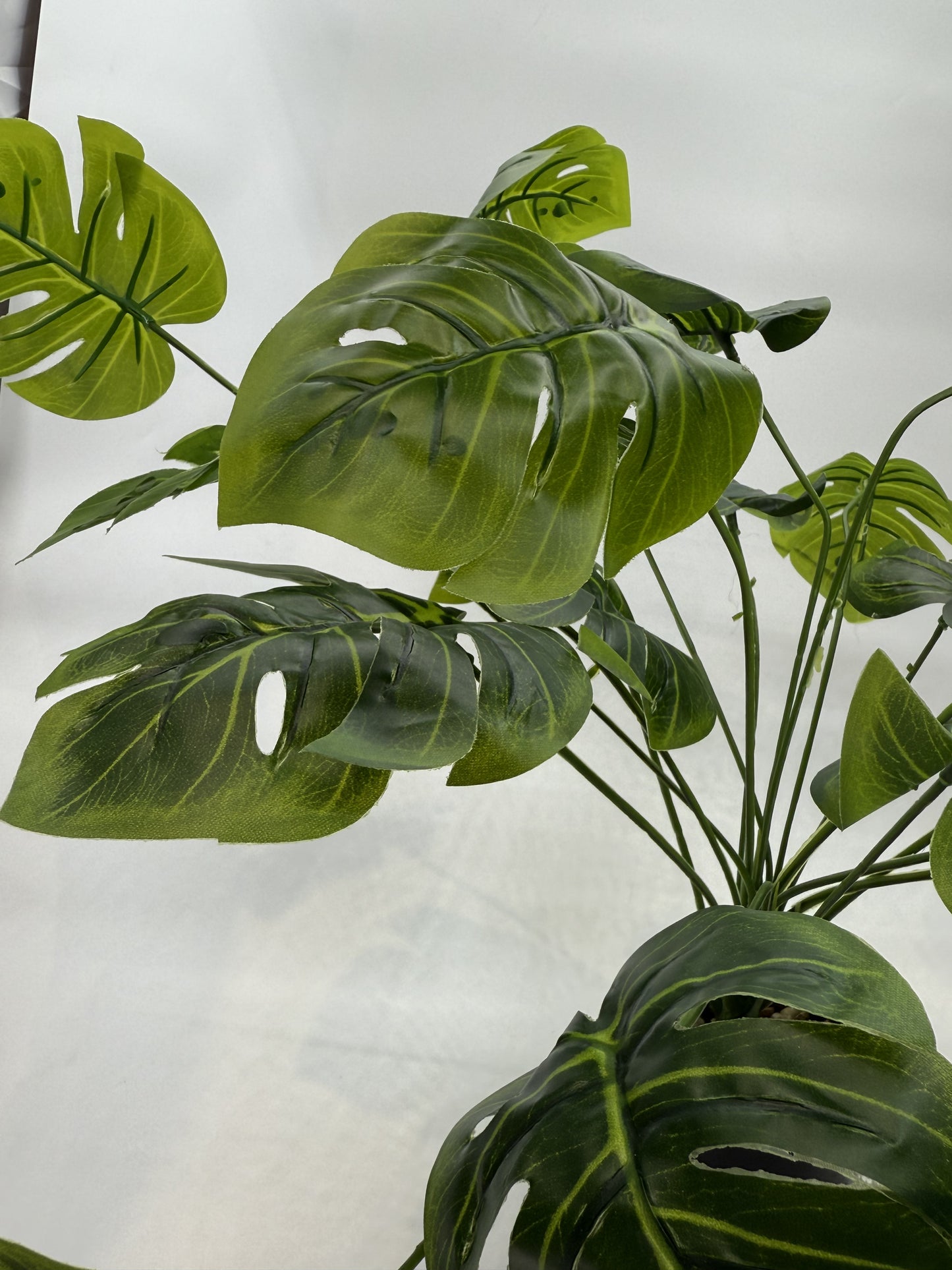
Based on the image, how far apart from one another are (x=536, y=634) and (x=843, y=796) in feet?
0.69

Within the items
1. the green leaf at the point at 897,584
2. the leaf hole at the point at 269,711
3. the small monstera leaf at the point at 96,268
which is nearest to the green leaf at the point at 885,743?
the green leaf at the point at 897,584

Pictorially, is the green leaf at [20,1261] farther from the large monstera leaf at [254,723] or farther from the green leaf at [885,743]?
the green leaf at [885,743]

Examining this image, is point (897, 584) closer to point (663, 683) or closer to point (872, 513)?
Result: point (663, 683)

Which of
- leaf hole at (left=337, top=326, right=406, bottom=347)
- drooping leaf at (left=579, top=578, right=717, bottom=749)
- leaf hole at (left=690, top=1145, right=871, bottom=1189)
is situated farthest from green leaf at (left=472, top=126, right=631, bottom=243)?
leaf hole at (left=690, top=1145, right=871, bottom=1189)

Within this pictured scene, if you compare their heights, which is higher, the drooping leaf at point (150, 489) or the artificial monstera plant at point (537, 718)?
the artificial monstera plant at point (537, 718)

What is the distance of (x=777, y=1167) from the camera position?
408 mm

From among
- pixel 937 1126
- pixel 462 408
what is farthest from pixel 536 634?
pixel 937 1126

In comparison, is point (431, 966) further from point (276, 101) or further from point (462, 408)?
point (276, 101)

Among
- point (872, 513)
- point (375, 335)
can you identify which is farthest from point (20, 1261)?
point (375, 335)

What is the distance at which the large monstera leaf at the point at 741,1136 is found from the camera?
368mm

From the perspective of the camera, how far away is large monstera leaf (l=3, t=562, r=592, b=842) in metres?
0.49

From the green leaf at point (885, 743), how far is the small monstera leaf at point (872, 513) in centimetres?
46

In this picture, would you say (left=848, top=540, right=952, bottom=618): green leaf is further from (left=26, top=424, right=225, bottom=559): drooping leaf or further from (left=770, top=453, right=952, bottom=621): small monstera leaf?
(left=26, top=424, right=225, bottom=559): drooping leaf

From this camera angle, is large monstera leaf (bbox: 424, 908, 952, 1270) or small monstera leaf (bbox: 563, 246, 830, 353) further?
small monstera leaf (bbox: 563, 246, 830, 353)
